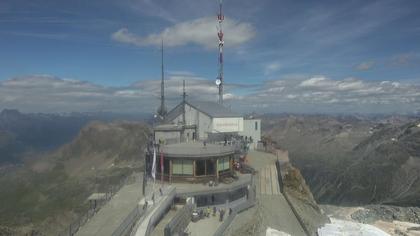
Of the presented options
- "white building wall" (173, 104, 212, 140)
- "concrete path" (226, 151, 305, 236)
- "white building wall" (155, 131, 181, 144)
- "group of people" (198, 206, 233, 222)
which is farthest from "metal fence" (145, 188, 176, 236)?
"white building wall" (173, 104, 212, 140)

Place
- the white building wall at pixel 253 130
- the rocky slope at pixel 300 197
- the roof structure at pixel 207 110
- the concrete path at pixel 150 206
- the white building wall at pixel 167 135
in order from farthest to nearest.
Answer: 1. the white building wall at pixel 253 130
2. the roof structure at pixel 207 110
3. the white building wall at pixel 167 135
4. the rocky slope at pixel 300 197
5. the concrete path at pixel 150 206

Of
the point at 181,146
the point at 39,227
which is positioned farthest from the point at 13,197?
the point at 181,146

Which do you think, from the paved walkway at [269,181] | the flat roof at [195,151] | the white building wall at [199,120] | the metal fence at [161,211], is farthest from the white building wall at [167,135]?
the metal fence at [161,211]

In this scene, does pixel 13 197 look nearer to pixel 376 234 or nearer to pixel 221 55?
pixel 221 55

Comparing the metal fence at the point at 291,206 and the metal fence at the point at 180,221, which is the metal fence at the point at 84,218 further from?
the metal fence at the point at 291,206

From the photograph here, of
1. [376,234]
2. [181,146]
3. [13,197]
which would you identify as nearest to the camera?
[181,146]

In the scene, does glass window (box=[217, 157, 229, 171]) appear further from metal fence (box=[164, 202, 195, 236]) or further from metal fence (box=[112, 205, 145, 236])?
metal fence (box=[112, 205, 145, 236])
